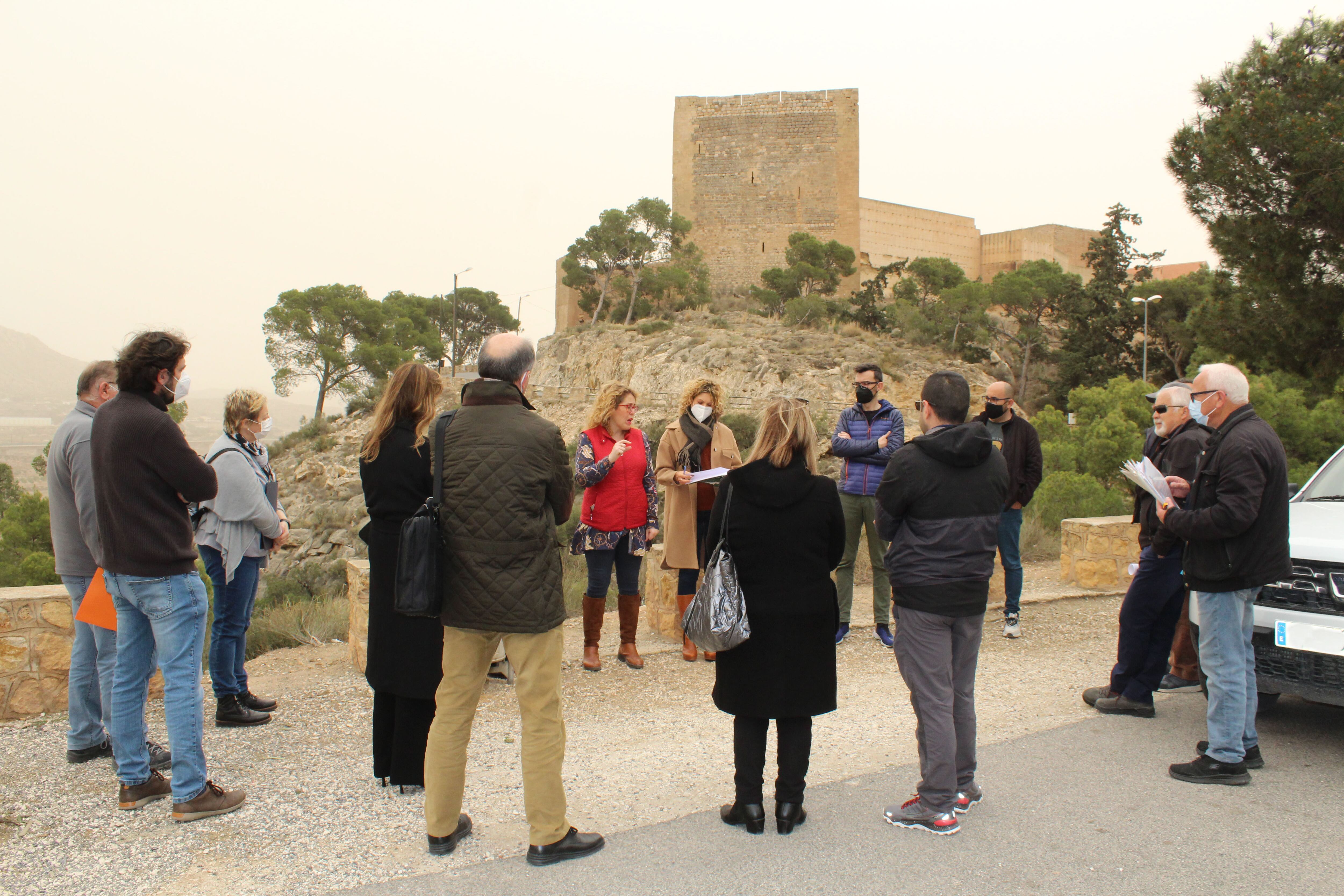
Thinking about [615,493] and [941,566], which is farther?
[615,493]

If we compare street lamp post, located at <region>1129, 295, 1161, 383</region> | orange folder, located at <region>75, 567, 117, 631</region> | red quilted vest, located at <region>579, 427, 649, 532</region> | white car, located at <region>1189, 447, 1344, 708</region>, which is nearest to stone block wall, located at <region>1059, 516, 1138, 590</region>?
white car, located at <region>1189, 447, 1344, 708</region>

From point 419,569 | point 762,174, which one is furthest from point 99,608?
point 762,174

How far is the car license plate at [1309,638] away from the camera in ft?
11.1

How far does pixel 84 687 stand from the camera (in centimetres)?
357

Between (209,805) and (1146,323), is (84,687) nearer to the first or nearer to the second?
(209,805)

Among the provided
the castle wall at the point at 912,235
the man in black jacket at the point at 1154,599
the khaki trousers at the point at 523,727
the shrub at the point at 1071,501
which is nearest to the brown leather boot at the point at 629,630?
the khaki trousers at the point at 523,727

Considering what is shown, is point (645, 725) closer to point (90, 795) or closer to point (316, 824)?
point (316, 824)

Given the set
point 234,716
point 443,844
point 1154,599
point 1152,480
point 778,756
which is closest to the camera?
point 443,844

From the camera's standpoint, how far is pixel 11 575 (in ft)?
45.8

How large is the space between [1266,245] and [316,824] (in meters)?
13.4

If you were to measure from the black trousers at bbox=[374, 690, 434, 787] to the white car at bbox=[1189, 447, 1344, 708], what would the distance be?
3.17 m

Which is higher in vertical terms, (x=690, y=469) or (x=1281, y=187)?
(x=1281, y=187)

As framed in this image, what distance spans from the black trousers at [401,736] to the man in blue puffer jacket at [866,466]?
285 centimetres

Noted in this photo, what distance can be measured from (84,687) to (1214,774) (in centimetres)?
461
